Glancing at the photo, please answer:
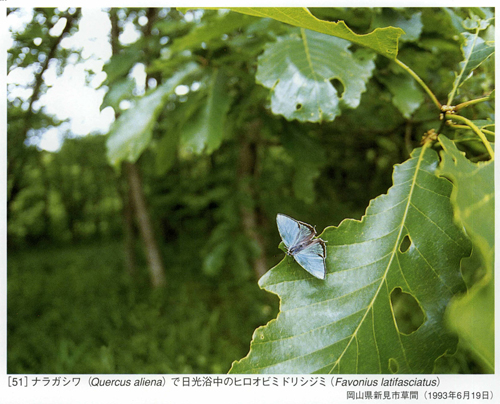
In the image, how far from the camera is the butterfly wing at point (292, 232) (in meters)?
0.57

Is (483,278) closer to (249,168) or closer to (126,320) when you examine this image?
(249,168)

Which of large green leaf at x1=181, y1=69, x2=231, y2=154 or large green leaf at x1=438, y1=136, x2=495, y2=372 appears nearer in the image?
large green leaf at x1=438, y1=136, x2=495, y2=372

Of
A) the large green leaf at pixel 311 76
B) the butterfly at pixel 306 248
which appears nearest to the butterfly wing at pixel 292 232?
the butterfly at pixel 306 248

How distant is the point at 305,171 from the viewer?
3.95 feet

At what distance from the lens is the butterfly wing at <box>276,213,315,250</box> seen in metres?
0.57

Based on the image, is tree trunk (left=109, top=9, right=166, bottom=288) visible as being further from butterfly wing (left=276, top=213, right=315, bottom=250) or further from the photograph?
butterfly wing (left=276, top=213, right=315, bottom=250)

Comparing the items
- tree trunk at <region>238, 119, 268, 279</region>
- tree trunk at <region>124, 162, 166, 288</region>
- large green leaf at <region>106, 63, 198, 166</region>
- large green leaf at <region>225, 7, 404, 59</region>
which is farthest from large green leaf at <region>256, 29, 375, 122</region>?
tree trunk at <region>124, 162, 166, 288</region>

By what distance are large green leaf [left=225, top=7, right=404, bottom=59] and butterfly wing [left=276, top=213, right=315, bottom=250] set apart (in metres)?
0.29

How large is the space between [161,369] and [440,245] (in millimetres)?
1741

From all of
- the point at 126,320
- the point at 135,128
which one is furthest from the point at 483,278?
the point at 126,320

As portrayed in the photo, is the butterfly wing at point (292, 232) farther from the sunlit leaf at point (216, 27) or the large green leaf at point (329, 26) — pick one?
the sunlit leaf at point (216, 27)

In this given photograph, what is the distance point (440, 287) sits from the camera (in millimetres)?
575
